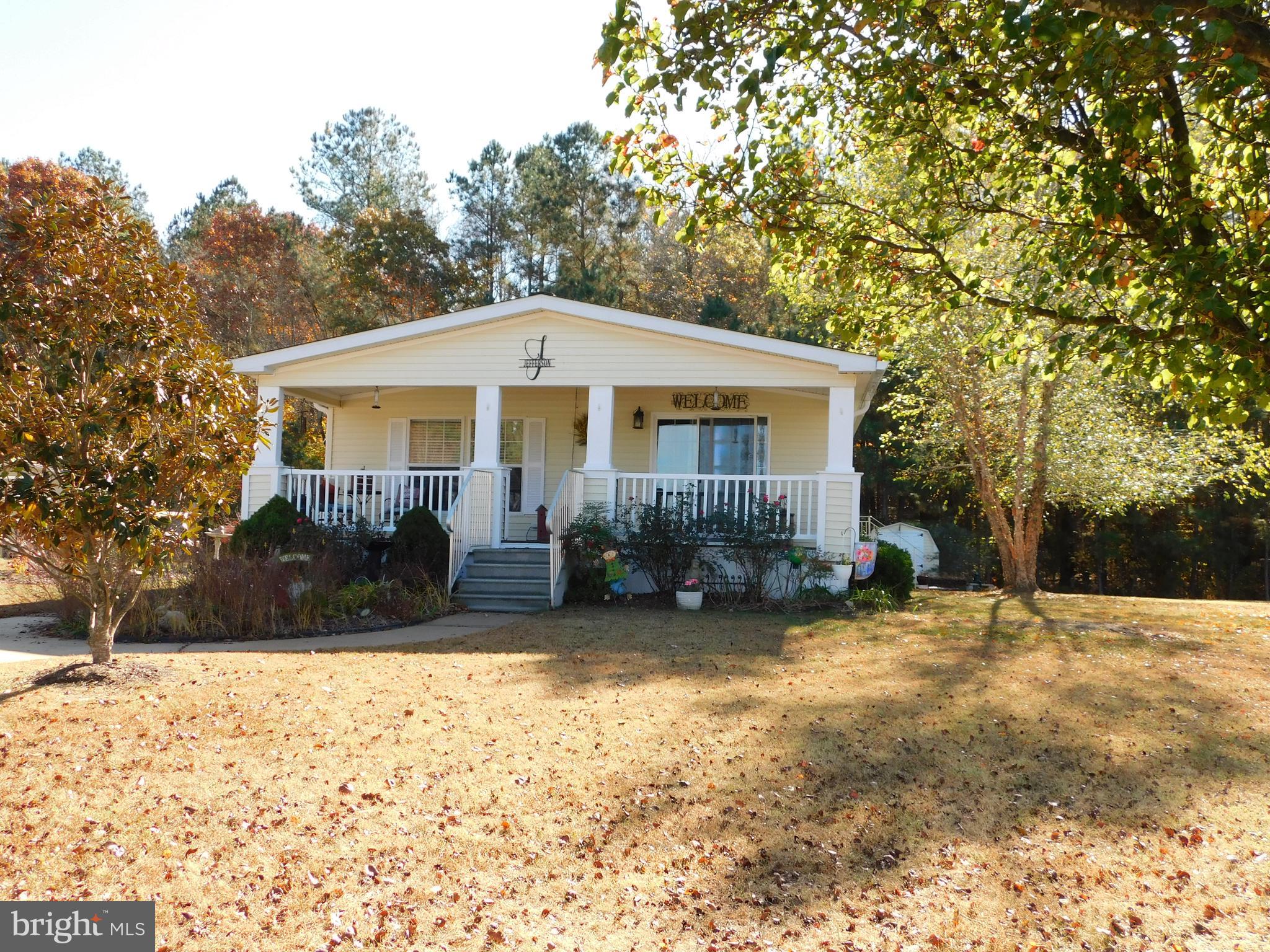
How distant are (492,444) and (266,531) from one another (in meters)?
3.31

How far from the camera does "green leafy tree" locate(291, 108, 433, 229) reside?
33.8 metres

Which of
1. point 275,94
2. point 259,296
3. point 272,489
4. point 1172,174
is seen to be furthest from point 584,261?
point 1172,174

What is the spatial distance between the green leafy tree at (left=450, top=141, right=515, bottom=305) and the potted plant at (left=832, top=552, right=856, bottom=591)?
22.0m

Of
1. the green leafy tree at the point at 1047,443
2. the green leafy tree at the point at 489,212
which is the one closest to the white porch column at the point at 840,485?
the green leafy tree at the point at 1047,443

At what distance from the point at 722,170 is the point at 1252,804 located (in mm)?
5323

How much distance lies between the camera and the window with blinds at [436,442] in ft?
52.1

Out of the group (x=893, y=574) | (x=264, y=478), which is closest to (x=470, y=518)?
(x=264, y=478)

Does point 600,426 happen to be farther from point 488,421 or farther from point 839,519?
point 839,519

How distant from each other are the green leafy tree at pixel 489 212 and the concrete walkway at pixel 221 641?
23.1m

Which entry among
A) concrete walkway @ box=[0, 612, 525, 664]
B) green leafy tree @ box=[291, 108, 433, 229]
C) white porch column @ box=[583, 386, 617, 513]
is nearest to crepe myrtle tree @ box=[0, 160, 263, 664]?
concrete walkway @ box=[0, 612, 525, 664]

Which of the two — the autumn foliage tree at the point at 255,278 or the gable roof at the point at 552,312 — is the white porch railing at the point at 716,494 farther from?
the autumn foliage tree at the point at 255,278

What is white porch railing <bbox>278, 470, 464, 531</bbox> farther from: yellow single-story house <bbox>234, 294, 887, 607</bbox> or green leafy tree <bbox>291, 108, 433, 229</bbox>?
green leafy tree <bbox>291, 108, 433, 229</bbox>

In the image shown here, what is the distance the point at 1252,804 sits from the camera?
4988 millimetres

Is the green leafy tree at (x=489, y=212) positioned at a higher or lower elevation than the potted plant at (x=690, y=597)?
higher
